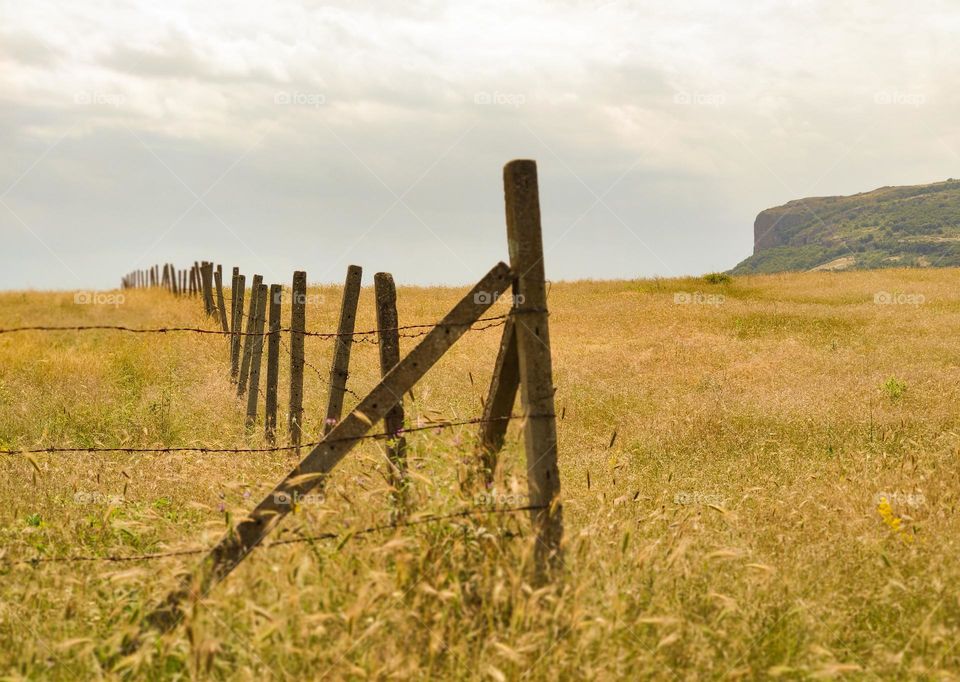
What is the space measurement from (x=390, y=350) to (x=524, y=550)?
89.9 inches

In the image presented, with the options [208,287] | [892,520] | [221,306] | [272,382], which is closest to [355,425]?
[892,520]

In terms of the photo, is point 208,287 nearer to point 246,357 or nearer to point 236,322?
point 236,322

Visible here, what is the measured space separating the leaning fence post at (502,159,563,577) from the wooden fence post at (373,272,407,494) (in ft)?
3.32

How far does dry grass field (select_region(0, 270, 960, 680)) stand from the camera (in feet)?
10.1

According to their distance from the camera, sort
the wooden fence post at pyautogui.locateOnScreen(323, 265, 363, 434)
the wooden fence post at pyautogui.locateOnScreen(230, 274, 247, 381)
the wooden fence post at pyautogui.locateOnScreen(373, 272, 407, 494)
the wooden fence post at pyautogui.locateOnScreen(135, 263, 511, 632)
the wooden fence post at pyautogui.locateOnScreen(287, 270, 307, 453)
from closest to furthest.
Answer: the wooden fence post at pyautogui.locateOnScreen(135, 263, 511, 632) < the wooden fence post at pyautogui.locateOnScreen(373, 272, 407, 494) < the wooden fence post at pyautogui.locateOnScreen(323, 265, 363, 434) < the wooden fence post at pyautogui.locateOnScreen(287, 270, 307, 453) < the wooden fence post at pyautogui.locateOnScreen(230, 274, 247, 381)

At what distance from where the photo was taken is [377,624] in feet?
9.64

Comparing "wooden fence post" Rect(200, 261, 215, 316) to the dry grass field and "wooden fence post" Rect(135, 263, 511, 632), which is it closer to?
the dry grass field

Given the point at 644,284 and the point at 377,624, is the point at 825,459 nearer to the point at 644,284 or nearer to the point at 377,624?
the point at 377,624

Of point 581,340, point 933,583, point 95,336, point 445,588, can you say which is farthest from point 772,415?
point 95,336

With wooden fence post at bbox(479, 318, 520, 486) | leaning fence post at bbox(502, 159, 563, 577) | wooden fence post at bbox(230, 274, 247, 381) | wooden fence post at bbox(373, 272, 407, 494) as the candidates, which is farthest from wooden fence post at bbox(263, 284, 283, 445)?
leaning fence post at bbox(502, 159, 563, 577)

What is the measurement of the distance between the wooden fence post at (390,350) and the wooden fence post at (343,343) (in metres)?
1.59

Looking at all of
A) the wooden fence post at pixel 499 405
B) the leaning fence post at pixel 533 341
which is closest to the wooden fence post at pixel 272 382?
the wooden fence post at pixel 499 405

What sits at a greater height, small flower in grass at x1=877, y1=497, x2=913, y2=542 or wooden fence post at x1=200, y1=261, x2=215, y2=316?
wooden fence post at x1=200, y1=261, x2=215, y2=316

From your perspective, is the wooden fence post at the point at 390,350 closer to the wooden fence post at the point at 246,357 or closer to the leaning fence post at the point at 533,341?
the leaning fence post at the point at 533,341
